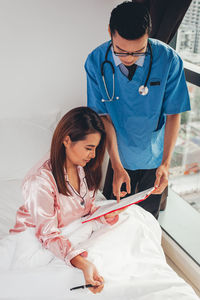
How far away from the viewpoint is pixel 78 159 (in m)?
1.50

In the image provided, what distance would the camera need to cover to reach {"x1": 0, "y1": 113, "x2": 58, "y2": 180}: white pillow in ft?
6.57

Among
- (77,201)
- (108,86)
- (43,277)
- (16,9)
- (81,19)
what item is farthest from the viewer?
(81,19)

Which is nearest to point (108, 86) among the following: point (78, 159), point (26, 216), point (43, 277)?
point (78, 159)

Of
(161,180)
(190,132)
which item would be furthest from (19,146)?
(190,132)

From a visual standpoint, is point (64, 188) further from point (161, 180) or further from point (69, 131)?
point (161, 180)

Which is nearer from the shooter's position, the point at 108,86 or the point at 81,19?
the point at 108,86

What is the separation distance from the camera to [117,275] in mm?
1323

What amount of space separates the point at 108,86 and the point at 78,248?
0.79 meters

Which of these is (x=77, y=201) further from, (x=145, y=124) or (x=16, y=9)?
(x=16, y=9)

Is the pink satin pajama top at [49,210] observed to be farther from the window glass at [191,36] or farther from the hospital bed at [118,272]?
the window glass at [191,36]

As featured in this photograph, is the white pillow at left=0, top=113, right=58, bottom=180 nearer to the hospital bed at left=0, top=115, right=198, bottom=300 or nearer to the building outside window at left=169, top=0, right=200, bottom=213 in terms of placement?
the hospital bed at left=0, top=115, right=198, bottom=300

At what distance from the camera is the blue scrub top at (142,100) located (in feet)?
5.41

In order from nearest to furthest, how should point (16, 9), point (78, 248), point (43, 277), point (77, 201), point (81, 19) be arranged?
point (43, 277)
point (78, 248)
point (77, 201)
point (16, 9)
point (81, 19)

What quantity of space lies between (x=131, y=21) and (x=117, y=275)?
972 millimetres
